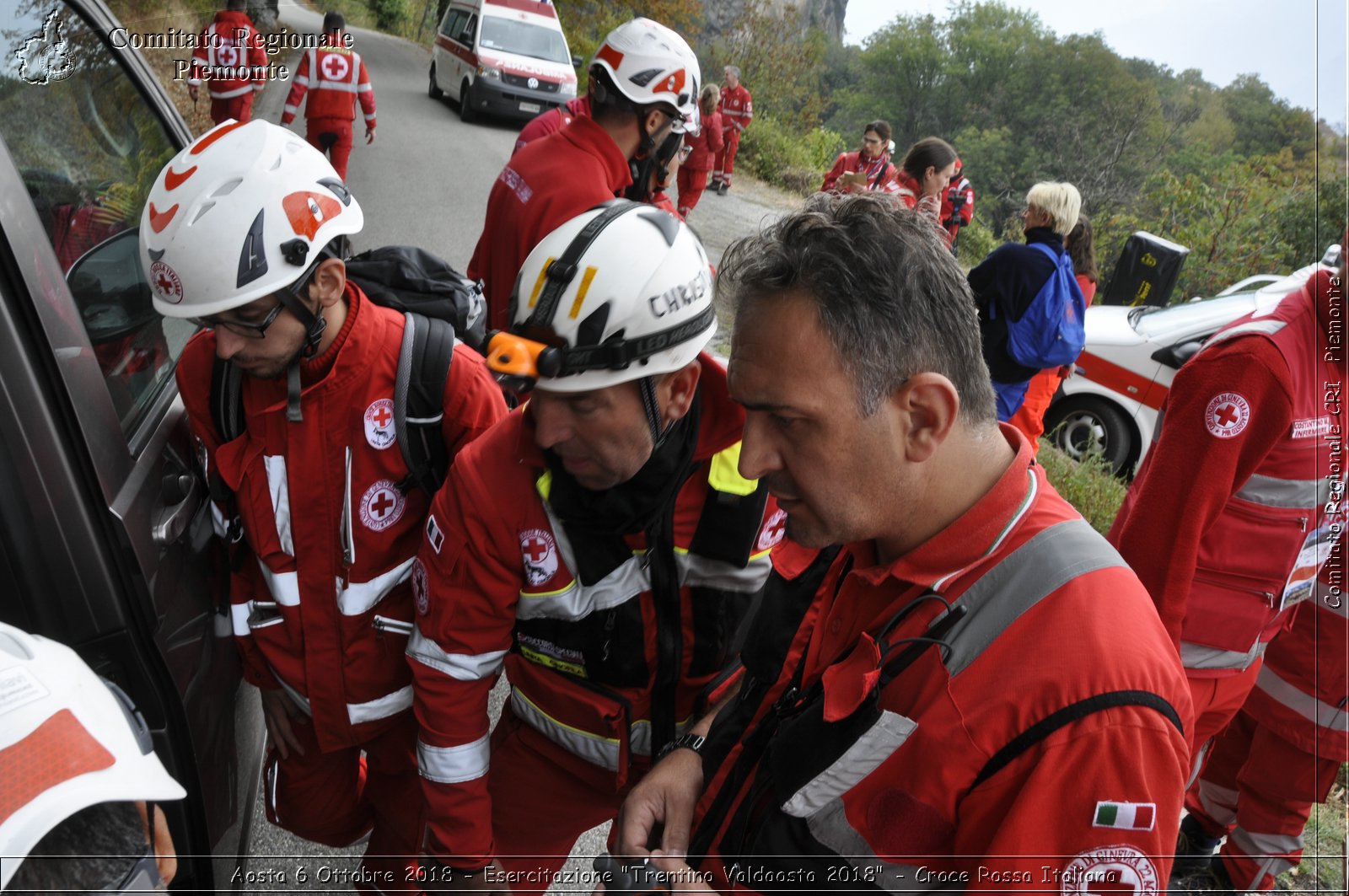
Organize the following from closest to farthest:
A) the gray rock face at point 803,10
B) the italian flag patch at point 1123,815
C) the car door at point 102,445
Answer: the italian flag patch at point 1123,815
the car door at point 102,445
the gray rock face at point 803,10

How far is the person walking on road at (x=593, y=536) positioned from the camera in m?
1.72

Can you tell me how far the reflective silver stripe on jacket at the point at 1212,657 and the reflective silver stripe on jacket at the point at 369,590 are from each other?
7.54 ft

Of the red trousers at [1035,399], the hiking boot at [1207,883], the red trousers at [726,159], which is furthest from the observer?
the red trousers at [726,159]

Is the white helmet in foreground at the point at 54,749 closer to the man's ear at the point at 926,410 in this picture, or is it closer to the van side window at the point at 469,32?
the man's ear at the point at 926,410

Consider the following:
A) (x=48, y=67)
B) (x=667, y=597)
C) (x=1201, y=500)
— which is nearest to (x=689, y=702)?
(x=667, y=597)

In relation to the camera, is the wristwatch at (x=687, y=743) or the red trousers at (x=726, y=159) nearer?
the wristwatch at (x=687, y=743)

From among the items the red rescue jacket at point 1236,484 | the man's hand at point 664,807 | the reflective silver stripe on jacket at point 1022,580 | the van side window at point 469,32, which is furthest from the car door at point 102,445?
the van side window at point 469,32

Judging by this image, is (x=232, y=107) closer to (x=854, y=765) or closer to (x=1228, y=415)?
(x=1228, y=415)

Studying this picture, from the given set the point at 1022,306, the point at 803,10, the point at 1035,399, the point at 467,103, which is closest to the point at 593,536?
the point at 1022,306

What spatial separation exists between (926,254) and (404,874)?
7.00 feet

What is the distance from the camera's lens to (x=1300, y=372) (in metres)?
2.46

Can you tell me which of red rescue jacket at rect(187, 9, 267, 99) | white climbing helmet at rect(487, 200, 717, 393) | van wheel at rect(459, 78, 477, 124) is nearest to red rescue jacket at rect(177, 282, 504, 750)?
white climbing helmet at rect(487, 200, 717, 393)

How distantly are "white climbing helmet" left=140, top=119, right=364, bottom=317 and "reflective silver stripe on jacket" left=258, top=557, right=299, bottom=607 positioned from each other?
2.09 feet

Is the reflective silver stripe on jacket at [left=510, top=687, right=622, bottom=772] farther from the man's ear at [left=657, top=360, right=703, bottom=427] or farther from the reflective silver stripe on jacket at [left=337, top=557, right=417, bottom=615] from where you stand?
the man's ear at [left=657, top=360, right=703, bottom=427]
